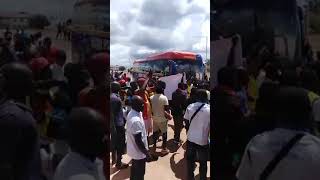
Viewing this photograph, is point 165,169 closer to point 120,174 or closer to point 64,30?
point 120,174

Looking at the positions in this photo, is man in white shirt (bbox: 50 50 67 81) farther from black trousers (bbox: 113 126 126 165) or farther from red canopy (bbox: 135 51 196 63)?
red canopy (bbox: 135 51 196 63)

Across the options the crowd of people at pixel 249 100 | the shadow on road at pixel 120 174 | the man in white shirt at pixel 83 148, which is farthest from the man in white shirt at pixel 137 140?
the man in white shirt at pixel 83 148

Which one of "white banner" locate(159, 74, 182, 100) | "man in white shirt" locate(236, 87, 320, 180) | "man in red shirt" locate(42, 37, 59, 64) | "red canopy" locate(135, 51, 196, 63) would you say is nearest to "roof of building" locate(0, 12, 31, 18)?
"man in red shirt" locate(42, 37, 59, 64)

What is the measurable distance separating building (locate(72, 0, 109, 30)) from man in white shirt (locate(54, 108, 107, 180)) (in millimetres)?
857

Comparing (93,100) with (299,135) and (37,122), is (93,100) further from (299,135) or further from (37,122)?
(299,135)

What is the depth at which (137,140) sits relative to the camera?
568 cm

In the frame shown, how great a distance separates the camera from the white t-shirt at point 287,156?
2752 millimetres

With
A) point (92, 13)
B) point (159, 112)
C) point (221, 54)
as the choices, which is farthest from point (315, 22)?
point (159, 112)

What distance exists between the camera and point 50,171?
140 inches

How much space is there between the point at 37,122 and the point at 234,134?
1562 millimetres

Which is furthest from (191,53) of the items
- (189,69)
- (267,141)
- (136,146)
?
(267,141)

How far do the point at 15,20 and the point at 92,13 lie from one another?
573 millimetres

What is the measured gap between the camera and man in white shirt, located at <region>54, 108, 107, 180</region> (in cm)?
282

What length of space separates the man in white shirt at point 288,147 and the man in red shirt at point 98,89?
1248mm
